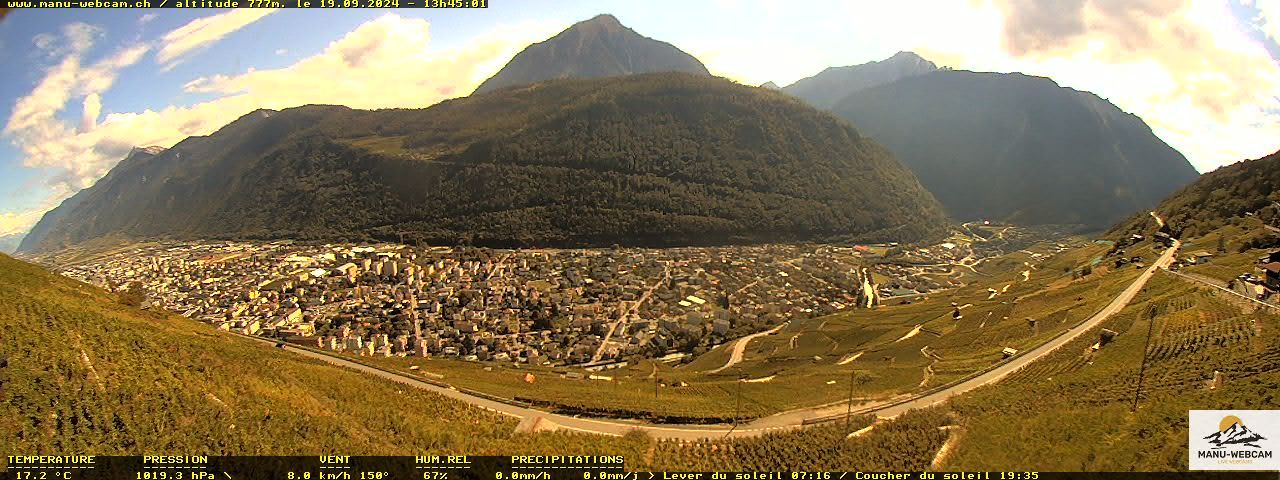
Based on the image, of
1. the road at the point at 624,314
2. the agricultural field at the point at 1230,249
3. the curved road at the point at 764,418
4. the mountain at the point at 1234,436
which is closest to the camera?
the mountain at the point at 1234,436

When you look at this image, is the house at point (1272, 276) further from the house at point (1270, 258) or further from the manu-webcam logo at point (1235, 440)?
the manu-webcam logo at point (1235, 440)

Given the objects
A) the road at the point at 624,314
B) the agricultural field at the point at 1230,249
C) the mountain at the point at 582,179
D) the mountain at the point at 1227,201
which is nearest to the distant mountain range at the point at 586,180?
the mountain at the point at 582,179

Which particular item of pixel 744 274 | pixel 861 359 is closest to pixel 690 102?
pixel 744 274

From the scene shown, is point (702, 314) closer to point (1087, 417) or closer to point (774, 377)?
point (774, 377)

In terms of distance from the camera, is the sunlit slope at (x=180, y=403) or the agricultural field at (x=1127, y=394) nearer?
the sunlit slope at (x=180, y=403)

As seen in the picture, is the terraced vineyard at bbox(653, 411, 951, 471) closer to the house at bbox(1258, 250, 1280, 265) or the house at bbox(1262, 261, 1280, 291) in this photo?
the house at bbox(1262, 261, 1280, 291)

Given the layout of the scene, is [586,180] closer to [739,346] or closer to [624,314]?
[624,314]
